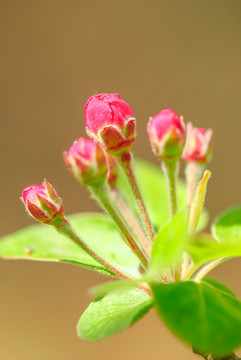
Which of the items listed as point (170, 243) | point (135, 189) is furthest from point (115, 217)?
point (170, 243)

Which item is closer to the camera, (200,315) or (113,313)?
(200,315)

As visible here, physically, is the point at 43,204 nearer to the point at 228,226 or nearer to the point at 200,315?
the point at 200,315

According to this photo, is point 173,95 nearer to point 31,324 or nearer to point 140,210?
point 31,324

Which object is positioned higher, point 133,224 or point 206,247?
point 206,247

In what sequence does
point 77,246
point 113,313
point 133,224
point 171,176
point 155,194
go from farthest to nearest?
point 155,194 < point 77,246 < point 133,224 < point 171,176 < point 113,313

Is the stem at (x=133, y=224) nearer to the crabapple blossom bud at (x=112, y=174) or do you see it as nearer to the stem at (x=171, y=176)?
the crabapple blossom bud at (x=112, y=174)

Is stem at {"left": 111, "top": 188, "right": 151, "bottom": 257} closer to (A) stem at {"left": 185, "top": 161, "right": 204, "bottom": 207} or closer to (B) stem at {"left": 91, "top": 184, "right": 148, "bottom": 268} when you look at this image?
(B) stem at {"left": 91, "top": 184, "right": 148, "bottom": 268}
